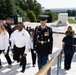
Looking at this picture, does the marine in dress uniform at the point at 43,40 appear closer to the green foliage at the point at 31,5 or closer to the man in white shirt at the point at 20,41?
the man in white shirt at the point at 20,41

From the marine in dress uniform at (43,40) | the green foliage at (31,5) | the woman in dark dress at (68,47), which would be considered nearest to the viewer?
the marine in dress uniform at (43,40)

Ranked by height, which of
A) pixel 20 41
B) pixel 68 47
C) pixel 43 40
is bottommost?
pixel 68 47

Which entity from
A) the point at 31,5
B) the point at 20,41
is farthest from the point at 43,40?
the point at 31,5

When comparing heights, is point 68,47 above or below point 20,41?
below

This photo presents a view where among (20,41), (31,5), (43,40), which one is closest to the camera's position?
(43,40)

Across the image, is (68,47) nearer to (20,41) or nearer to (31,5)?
(20,41)

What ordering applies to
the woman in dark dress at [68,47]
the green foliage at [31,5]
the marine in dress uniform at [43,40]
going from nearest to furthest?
the marine in dress uniform at [43,40] → the woman in dark dress at [68,47] → the green foliage at [31,5]

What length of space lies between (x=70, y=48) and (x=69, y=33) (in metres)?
0.42

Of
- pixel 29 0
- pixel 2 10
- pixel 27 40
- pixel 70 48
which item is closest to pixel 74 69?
pixel 70 48

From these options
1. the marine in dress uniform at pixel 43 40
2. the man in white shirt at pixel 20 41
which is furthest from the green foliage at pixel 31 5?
the marine in dress uniform at pixel 43 40

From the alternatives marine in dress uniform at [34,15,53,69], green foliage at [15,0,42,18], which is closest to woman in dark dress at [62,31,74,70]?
marine in dress uniform at [34,15,53,69]

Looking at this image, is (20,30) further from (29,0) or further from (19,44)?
(29,0)

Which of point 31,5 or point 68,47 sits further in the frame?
point 31,5

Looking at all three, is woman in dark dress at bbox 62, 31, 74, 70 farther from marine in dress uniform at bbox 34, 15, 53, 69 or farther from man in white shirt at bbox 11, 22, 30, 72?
man in white shirt at bbox 11, 22, 30, 72
